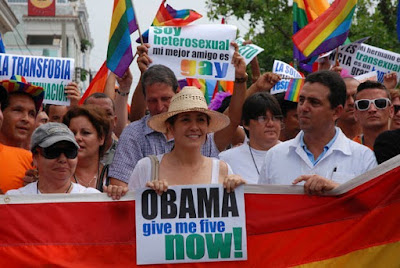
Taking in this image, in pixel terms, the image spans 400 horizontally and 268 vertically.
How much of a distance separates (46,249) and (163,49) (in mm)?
2961

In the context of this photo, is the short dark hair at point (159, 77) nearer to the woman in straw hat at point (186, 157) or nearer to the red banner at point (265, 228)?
the woman in straw hat at point (186, 157)

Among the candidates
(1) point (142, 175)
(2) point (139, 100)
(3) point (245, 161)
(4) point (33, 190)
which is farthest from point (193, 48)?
(4) point (33, 190)

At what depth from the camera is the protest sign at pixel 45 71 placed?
836cm

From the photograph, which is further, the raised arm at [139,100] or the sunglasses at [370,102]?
the raised arm at [139,100]

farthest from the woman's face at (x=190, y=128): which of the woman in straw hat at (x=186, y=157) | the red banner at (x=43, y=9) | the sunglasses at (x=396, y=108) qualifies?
the red banner at (x=43, y=9)

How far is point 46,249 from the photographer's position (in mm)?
4988

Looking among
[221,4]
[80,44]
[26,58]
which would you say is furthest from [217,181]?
[80,44]

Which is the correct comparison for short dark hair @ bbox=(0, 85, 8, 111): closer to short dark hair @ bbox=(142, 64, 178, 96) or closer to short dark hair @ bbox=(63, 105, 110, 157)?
short dark hair @ bbox=(63, 105, 110, 157)

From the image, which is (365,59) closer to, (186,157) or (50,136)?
(186,157)

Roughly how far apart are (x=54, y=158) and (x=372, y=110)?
111 inches

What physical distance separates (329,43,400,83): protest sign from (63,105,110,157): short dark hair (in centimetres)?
371

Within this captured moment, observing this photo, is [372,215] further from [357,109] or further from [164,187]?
[357,109]

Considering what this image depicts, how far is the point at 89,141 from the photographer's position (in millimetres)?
6230

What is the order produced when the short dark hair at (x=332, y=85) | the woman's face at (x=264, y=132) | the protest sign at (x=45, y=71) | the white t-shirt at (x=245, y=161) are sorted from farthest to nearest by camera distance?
the protest sign at (x=45, y=71) → the woman's face at (x=264, y=132) → the white t-shirt at (x=245, y=161) → the short dark hair at (x=332, y=85)
